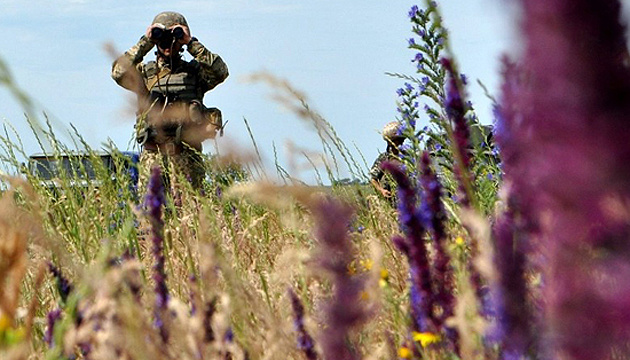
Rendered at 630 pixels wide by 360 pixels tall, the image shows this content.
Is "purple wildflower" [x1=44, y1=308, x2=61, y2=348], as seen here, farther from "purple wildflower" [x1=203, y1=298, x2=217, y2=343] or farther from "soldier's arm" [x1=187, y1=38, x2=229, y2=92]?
"soldier's arm" [x1=187, y1=38, x2=229, y2=92]

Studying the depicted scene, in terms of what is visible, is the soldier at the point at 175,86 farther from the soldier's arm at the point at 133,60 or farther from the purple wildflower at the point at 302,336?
the purple wildflower at the point at 302,336

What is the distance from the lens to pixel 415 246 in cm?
134

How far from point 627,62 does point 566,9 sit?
43mm

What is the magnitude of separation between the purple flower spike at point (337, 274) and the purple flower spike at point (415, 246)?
1.00 ft

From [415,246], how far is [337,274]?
350 millimetres

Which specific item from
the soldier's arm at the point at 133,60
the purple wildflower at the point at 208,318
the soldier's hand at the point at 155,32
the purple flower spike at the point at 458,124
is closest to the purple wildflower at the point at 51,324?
the purple wildflower at the point at 208,318

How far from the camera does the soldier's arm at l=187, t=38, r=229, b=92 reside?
955cm

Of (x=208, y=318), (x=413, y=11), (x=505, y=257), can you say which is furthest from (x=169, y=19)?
(x=505, y=257)

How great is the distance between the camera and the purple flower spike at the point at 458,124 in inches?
55.3

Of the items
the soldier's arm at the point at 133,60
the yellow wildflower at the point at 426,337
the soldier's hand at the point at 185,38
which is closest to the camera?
the yellow wildflower at the point at 426,337

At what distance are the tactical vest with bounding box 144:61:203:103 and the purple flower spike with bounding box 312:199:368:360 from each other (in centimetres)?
844

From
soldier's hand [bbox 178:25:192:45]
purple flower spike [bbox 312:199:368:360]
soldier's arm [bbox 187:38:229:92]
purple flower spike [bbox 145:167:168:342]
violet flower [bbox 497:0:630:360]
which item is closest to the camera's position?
violet flower [bbox 497:0:630:360]

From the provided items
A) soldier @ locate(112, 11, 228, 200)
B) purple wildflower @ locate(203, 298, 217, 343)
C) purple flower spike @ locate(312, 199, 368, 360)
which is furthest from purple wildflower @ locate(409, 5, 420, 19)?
purple flower spike @ locate(312, 199, 368, 360)

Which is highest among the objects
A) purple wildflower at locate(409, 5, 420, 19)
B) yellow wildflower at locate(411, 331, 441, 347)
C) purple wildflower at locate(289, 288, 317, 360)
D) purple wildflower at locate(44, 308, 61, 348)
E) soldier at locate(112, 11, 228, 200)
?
soldier at locate(112, 11, 228, 200)
